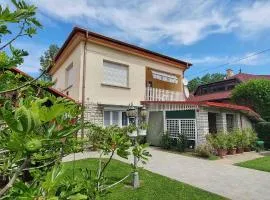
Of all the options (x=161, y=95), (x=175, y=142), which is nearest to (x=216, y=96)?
(x=161, y=95)

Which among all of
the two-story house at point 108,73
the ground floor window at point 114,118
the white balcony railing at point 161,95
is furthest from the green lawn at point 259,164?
the white balcony railing at point 161,95

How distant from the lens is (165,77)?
69.9 ft

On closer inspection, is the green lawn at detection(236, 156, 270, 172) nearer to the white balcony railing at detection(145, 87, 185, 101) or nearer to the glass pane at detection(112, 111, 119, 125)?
the glass pane at detection(112, 111, 119, 125)

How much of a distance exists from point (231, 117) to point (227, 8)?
9.11 meters

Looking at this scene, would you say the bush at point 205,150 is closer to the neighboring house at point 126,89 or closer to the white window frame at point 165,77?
the neighboring house at point 126,89

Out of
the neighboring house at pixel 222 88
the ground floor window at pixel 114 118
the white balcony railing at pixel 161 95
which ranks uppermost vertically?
the neighboring house at pixel 222 88

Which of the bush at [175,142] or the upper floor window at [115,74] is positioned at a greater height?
the upper floor window at [115,74]

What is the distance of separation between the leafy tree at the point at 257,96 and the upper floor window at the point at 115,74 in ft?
42.0

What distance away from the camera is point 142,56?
1983 cm

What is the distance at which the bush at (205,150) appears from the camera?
1449 centimetres

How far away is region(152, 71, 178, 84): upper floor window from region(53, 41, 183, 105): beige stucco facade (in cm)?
63

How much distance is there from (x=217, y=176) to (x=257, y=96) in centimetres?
1627

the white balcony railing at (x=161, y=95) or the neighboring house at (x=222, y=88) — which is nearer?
the white balcony railing at (x=161, y=95)

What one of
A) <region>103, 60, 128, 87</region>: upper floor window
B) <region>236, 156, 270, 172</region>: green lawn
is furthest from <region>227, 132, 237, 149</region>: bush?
<region>103, 60, 128, 87</region>: upper floor window
